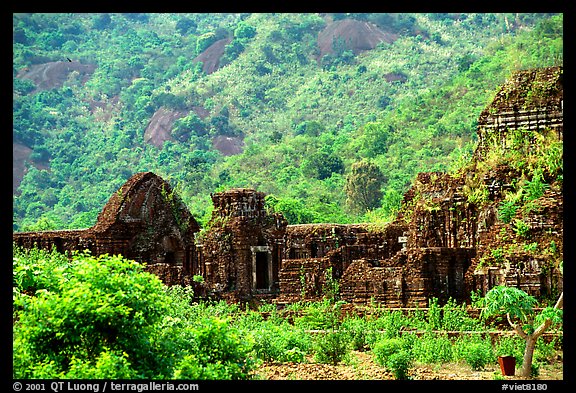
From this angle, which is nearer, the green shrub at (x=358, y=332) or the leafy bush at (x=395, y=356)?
the leafy bush at (x=395, y=356)

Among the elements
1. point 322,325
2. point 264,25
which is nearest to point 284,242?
point 322,325

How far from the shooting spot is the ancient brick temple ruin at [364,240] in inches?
931

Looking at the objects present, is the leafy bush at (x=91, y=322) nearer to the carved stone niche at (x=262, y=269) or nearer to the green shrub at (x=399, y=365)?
the green shrub at (x=399, y=365)

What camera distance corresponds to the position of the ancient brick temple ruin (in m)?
23.7

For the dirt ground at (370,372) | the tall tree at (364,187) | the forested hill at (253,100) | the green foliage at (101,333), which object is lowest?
the dirt ground at (370,372)

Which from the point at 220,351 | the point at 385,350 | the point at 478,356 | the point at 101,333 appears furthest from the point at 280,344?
the point at 101,333

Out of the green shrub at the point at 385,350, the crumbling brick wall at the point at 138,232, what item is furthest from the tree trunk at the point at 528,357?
the crumbling brick wall at the point at 138,232

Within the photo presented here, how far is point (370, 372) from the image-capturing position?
1745 cm

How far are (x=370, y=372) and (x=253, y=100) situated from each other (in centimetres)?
7291

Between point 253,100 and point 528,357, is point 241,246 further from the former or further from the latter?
point 253,100

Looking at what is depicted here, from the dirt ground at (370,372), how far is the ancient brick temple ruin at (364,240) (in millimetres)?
4465
